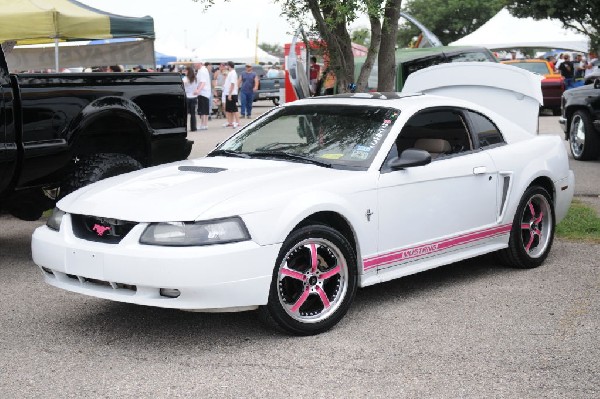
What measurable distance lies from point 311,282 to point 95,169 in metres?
2.76

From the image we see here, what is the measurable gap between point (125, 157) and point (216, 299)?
3086 mm

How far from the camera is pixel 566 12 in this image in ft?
132

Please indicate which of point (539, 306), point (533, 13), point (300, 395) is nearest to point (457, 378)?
point (300, 395)

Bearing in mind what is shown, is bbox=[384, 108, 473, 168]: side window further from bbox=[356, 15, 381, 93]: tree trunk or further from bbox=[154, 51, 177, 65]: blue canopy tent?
bbox=[154, 51, 177, 65]: blue canopy tent

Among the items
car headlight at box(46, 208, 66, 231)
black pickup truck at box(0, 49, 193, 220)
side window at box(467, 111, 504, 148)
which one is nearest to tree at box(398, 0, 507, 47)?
black pickup truck at box(0, 49, 193, 220)

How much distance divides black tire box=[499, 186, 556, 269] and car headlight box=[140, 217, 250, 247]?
268 centimetres

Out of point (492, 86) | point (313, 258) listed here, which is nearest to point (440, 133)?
point (313, 258)

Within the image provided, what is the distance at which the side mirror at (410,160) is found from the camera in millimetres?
5871

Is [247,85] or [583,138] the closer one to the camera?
[583,138]

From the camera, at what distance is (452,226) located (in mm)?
6324

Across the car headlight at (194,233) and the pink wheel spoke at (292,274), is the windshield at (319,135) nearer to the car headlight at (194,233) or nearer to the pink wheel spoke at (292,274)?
the pink wheel spoke at (292,274)

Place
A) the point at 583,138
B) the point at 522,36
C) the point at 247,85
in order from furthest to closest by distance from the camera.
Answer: the point at 522,36
the point at 247,85
the point at 583,138

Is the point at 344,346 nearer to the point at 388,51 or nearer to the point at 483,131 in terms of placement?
the point at 483,131

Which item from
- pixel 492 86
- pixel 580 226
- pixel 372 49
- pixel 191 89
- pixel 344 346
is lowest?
pixel 191 89
